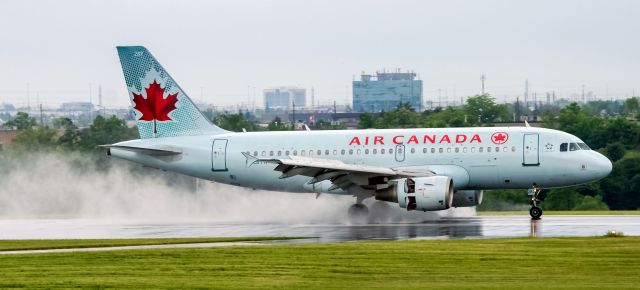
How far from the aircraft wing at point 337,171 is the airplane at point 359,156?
38 millimetres

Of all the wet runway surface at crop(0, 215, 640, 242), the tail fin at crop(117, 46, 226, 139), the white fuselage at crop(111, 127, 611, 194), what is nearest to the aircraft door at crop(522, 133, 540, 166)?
the white fuselage at crop(111, 127, 611, 194)

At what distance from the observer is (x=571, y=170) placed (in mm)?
49469

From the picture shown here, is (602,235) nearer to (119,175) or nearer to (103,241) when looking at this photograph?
(103,241)

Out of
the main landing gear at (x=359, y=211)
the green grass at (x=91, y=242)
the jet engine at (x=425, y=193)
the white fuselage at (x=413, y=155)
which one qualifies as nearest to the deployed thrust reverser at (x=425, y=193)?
the jet engine at (x=425, y=193)

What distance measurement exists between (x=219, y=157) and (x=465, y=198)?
403 inches

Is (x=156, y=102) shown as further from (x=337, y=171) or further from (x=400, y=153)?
(x=400, y=153)

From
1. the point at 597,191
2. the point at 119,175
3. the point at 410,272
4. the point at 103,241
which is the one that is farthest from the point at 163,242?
the point at 597,191

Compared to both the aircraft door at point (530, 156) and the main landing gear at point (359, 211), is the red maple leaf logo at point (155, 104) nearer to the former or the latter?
the main landing gear at point (359, 211)

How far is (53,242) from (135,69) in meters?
15.7

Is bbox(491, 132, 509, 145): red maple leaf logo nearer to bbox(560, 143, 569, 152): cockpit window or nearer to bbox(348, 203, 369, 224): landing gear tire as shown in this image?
bbox(560, 143, 569, 152): cockpit window

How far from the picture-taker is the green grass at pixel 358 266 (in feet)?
94.3

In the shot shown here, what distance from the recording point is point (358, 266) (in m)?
31.4

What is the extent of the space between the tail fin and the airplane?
4 centimetres

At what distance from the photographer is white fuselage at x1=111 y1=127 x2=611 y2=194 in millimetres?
49438
